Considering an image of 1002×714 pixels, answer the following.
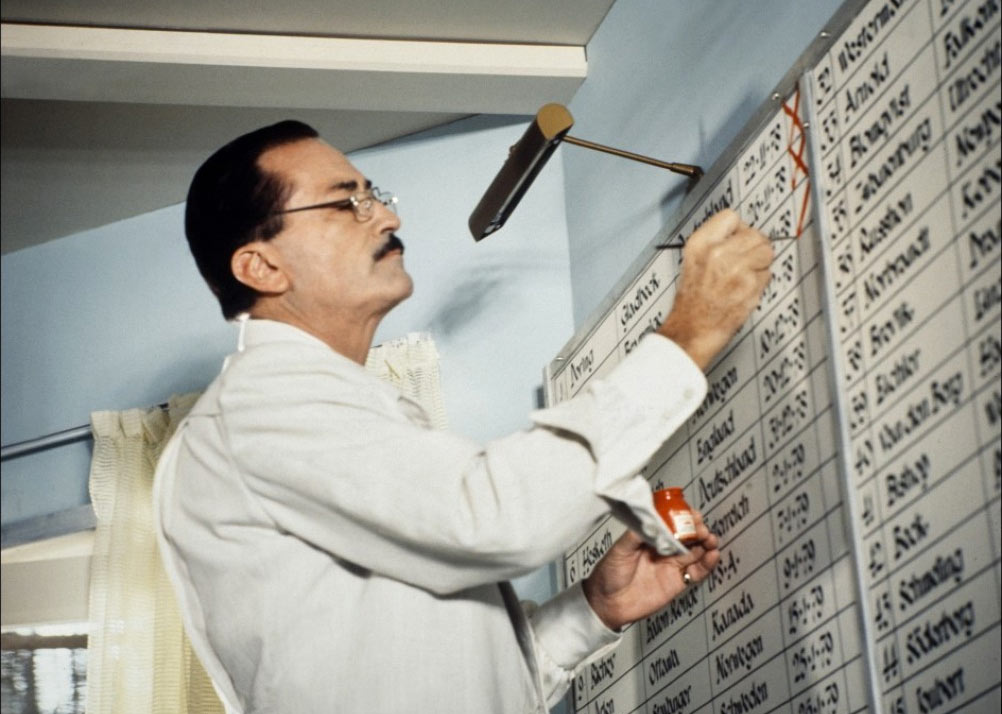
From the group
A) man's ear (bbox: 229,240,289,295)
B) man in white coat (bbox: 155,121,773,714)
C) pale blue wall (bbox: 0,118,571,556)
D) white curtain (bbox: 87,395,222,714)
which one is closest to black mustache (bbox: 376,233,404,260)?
man in white coat (bbox: 155,121,773,714)

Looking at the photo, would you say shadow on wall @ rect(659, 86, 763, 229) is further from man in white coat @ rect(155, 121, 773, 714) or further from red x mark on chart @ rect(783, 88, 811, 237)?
man in white coat @ rect(155, 121, 773, 714)

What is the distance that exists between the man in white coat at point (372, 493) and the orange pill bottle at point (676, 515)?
7cm

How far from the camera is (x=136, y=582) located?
2684mm

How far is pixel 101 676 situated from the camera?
2.64m

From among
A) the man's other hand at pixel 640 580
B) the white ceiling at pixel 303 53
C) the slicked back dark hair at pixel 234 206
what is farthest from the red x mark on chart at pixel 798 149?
the white ceiling at pixel 303 53

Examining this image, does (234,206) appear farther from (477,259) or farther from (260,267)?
(477,259)

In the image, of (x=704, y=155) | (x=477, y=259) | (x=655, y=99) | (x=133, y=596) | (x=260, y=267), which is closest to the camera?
(x=260, y=267)

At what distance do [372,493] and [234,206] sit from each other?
53 cm

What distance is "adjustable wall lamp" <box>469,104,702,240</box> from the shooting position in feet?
5.06

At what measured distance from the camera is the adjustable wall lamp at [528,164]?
1542 millimetres

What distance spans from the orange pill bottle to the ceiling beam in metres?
1.14

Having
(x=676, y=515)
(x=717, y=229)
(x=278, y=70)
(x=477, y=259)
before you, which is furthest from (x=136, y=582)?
(x=717, y=229)

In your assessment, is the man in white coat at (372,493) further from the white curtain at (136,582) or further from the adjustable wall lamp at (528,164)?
the white curtain at (136,582)

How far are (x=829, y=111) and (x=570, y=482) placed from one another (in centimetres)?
50
